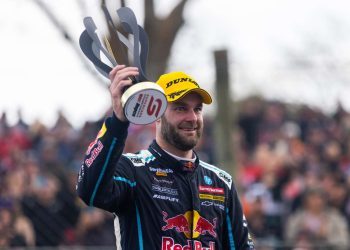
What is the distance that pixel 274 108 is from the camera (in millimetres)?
14484

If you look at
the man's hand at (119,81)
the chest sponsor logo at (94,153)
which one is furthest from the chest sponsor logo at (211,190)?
the man's hand at (119,81)

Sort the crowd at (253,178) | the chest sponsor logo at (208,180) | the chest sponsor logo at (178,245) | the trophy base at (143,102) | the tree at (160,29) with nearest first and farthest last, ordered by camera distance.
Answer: the trophy base at (143,102) → the chest sponsor logo at (178,245) → the chest sponsor logo at (208,180) → the crowd at (253,178) → the tree at (160,29)

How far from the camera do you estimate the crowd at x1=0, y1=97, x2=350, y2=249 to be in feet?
33.4

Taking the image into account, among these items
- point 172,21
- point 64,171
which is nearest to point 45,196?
point 64,171

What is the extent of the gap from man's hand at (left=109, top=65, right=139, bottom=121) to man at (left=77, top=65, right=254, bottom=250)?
0.39 ft

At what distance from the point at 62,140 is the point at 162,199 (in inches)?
270

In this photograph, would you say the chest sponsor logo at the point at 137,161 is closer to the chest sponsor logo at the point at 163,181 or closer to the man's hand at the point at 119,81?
the chest sponsor logo at the point at 163,181

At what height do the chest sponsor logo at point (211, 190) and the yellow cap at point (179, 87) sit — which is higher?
the yellow cap at point (179, 87)

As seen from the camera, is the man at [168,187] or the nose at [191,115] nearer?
the man at [168,187]

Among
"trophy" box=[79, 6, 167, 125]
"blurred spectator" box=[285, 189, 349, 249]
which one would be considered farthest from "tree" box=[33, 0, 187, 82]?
"trophy" box=[79, 6, 167, 125]

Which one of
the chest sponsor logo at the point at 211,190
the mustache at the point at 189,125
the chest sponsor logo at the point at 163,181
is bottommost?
the chest sponsor logo at the point at 211,190

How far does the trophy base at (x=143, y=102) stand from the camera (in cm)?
435

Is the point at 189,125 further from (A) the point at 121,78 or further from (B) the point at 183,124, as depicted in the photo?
(A) the point at 121,78

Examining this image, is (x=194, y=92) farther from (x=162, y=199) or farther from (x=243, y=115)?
(x=243, y=115)
